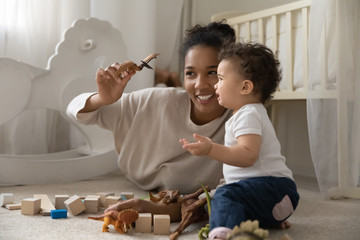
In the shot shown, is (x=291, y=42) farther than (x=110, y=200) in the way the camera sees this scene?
Yes

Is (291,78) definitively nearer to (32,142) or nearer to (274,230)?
(274,230)

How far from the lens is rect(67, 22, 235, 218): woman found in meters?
1.30

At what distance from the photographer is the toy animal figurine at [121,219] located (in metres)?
0.99

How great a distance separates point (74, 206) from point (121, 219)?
204 millimetres

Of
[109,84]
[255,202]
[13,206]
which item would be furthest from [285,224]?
[13,206]

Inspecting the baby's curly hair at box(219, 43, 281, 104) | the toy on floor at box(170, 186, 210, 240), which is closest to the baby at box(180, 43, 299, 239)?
the baby's curly hair at box(219, 43, 281, 104)

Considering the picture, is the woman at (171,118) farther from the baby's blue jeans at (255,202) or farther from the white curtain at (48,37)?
the white curtain at (48,37)

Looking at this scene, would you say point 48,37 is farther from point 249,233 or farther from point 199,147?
point 249,233

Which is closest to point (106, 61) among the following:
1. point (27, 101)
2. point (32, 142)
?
point (27, 101)

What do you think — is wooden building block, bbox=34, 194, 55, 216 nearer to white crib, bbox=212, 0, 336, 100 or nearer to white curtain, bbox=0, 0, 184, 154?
white curtain, bbox=0, 0, 184, 154

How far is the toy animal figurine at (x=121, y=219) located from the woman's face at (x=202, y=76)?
446 mm

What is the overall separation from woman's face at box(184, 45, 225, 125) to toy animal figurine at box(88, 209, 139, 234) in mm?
446

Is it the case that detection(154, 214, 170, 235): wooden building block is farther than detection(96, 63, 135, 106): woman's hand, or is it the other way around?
detection(96, 63, 135, 106): woman's hand

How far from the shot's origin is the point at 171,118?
1407 millimetres
